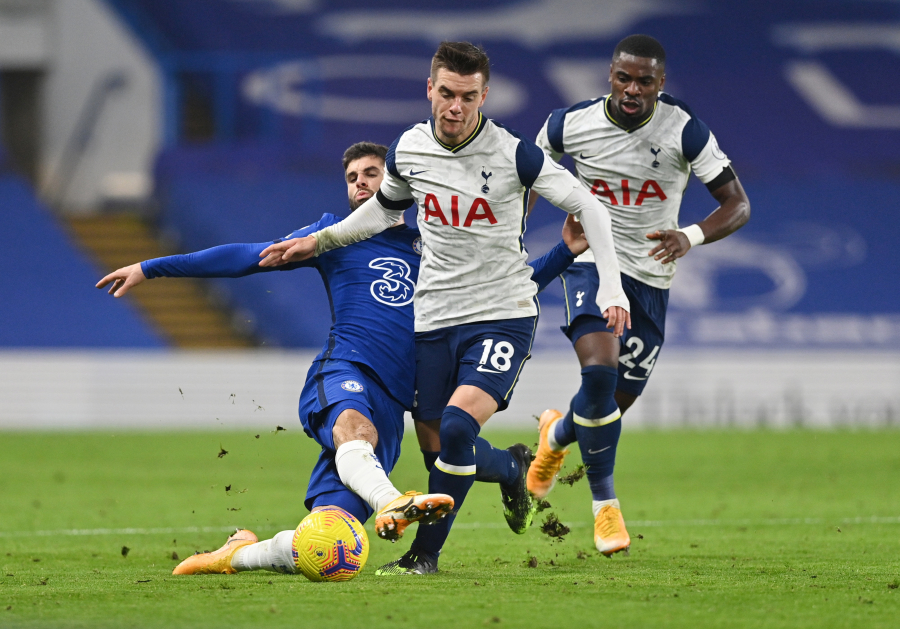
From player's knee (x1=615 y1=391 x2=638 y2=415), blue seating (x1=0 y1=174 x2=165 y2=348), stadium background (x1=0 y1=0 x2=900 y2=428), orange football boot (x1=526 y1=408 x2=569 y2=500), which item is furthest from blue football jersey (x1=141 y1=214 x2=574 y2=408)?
blue seating (x1=0 y1=174 x2=165 y2=348)

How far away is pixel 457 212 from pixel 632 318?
5.64 ft

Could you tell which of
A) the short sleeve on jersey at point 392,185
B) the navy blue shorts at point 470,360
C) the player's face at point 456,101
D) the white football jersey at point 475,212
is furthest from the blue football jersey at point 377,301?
the player's face at point 456,101

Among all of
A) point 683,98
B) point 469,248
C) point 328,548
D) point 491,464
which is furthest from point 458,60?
point 683,98

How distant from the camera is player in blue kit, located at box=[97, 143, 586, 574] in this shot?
17.7ft

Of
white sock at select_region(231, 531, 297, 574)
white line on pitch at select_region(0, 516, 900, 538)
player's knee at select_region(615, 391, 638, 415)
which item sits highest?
player's knee at select_region(615, 391, 638, 415)

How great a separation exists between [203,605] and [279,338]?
677 inches

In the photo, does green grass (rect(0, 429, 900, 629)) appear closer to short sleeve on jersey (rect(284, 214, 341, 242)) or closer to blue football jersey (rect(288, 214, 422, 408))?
blue football jersey (rect(288, 214, 422, 408))

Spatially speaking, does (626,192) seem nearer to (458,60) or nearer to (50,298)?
(458,60)

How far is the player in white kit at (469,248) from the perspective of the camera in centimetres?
541

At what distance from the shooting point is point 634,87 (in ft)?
21.3

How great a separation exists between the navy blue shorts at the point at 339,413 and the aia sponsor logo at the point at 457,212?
0.80m

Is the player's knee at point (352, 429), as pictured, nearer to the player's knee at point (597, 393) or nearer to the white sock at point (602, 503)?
the player's knee at point (597, 393)

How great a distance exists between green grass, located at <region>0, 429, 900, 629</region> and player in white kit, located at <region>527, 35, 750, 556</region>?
0.66 metres

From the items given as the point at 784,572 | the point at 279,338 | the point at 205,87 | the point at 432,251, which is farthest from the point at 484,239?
the point at 205,87
